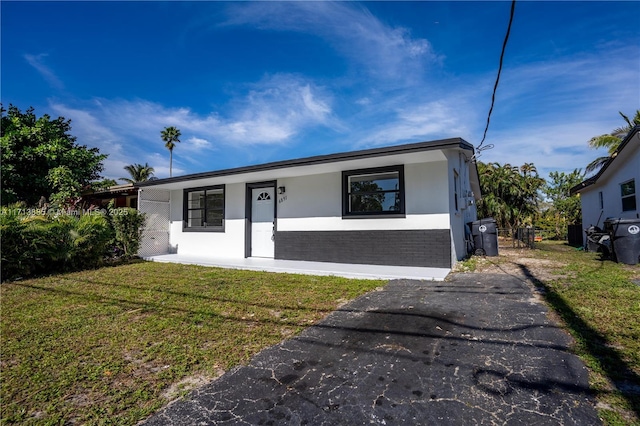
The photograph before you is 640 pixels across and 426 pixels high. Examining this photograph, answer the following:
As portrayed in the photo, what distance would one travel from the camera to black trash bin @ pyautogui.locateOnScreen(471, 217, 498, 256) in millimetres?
9297

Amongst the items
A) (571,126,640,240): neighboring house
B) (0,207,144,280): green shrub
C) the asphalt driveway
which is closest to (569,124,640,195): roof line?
(571,126,640,240): neighboring house

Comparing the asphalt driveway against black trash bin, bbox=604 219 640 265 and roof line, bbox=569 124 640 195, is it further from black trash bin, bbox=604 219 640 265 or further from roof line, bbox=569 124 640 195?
roof line, bbox=569 124 640 195

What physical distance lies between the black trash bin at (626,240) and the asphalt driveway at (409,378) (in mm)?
5787

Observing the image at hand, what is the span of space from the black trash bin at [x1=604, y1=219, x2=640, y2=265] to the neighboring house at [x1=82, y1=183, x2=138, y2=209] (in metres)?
17.8

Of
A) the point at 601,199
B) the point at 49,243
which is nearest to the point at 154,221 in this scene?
the point at 49,243

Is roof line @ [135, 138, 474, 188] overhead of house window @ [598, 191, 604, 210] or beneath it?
overhead

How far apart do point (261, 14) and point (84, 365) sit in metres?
6.83

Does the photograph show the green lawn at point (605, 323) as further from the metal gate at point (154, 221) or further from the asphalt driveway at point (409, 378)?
the metal gate at point (154, 221)

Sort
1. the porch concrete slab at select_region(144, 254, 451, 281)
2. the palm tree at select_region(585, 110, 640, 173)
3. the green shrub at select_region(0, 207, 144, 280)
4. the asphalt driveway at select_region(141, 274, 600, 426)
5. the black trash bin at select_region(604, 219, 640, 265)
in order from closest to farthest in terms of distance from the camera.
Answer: the asphalt driveway at select_region(141, 274, 600, 426) < the porch concrete slab at select_region(144, 254, 451, 281) < the green shrub at select_region(0, 207, 144, 280) < the black trash bin at select_region(604, 219, 640, 265) < the palm tree at select_region(585, 110, 640, 173)

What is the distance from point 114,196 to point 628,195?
71.2 feet

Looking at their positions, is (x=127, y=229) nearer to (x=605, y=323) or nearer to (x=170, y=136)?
(x=605, y=323)

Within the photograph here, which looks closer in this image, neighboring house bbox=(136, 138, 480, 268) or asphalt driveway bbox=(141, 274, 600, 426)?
asphalt driveway bbox=(141, 274, 600, 426)

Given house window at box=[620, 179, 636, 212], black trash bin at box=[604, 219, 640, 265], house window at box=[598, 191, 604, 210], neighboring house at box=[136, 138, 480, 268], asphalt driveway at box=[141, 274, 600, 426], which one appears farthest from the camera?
house window at box=[598, 191, 604, 210]

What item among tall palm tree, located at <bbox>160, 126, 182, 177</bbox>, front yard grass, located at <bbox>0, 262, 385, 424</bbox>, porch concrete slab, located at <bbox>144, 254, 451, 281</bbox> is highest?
tall palm tree, located at <bbox>160, 126, 182, 177</bbox>
